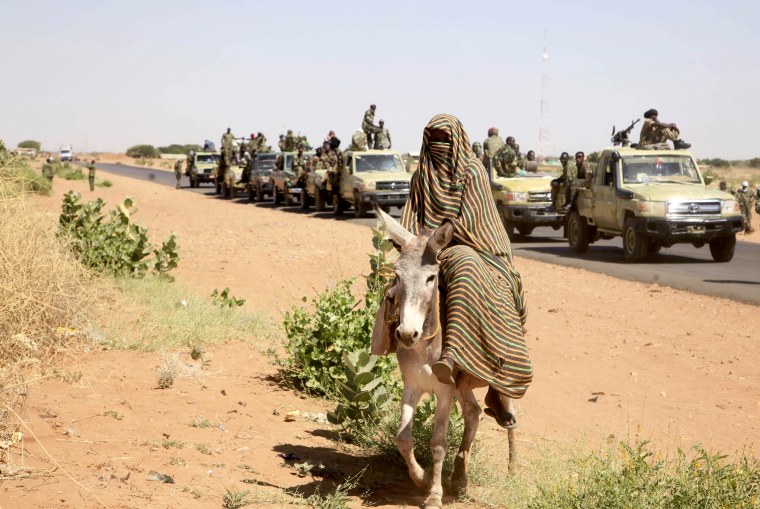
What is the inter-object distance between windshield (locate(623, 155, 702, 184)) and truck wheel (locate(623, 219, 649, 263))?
1.03 meters

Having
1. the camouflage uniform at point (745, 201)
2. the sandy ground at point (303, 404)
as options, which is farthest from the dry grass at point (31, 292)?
the camouflage uniform at point (745, 201)

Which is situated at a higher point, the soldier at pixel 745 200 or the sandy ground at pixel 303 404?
the soldier at pixel 745 200

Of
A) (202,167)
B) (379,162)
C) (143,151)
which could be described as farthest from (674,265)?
(143,151)

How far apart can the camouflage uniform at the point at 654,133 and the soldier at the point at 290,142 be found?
22005 millimetres

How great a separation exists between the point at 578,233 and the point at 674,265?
277 centimetres

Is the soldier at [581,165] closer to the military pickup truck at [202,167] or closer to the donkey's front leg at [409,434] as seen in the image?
the donkey's front leg at [409,434]

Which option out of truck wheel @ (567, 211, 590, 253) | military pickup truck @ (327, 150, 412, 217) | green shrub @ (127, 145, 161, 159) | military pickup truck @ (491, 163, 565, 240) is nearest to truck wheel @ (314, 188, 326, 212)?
military pickup truck @ (327, 150, 412, 217)

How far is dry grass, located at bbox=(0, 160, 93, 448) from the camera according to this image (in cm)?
826

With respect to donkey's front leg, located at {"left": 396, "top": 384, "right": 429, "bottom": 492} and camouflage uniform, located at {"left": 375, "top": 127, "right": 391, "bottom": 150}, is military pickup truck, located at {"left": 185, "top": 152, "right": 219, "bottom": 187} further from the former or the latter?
donkey's front leg, located at {"left": 396, "top": 384, "right": 429, "bottom": 492}

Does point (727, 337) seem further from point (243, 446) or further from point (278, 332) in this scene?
point (243, 446)

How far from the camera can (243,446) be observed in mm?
7219

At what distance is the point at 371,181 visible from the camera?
97.7 ft

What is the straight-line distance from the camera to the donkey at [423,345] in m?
5.61

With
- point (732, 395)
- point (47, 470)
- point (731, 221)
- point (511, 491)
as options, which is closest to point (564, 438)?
point (511, 491)
